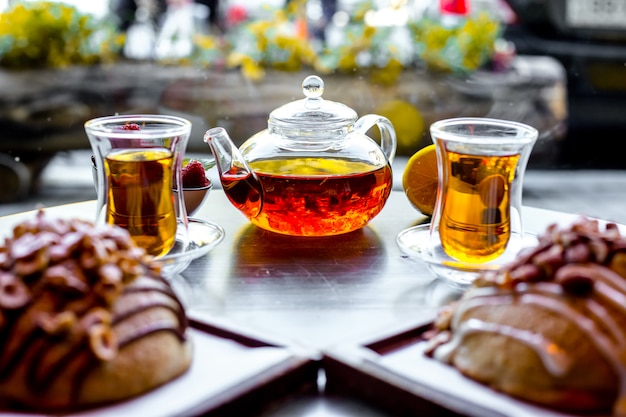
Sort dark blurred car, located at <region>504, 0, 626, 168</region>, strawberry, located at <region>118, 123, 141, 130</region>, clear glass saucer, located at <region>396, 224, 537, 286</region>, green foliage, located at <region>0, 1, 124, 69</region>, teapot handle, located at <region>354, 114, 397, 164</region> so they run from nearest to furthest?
clear glass saucer, located at <region>396, 224, 537, 286</region> < strawberry, located at <region>118, 123, 141, 130</region> < teapot handle, located at <region>354, 114, 397, 164</region> < green foliage, located at <region>0, 1, 124, 69</region> < dark blurred car, located at <region>504, 0, 626, 168</region>

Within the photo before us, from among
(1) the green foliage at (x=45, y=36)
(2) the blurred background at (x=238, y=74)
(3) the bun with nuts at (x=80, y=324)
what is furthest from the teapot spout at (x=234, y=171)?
(1) the green foliage at (x=45, y=36)

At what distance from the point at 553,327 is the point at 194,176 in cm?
83

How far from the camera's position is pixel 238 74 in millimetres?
3322

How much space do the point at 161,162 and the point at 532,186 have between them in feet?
9.87

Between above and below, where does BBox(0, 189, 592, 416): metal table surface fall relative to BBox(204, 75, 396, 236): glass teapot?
below

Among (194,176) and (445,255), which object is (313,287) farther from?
(194,176)

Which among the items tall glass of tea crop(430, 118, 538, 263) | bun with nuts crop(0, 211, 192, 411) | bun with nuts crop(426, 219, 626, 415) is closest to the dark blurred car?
tall glass of tea crop(430, 118, 538, 263)

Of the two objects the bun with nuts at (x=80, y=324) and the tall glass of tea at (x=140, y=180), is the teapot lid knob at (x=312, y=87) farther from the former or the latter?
the bun with nuts at (x=80, y=324)

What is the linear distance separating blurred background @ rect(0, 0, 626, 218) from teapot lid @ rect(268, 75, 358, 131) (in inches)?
72.6

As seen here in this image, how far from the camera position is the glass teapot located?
1278 millimetres

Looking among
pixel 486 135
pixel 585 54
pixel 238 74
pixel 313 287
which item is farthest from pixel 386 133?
pixel 585 54

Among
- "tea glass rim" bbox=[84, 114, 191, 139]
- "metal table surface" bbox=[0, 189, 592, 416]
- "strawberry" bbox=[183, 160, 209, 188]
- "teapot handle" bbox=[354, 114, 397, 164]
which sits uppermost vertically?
"tea glass rim" bbox=[84, 114, 191, 139]

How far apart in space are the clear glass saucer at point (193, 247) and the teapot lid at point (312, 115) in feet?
0.72

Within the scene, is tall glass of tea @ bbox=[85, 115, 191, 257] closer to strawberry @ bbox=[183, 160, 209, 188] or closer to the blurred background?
strawberry @ bbox=[183, 160, 209, 188]
